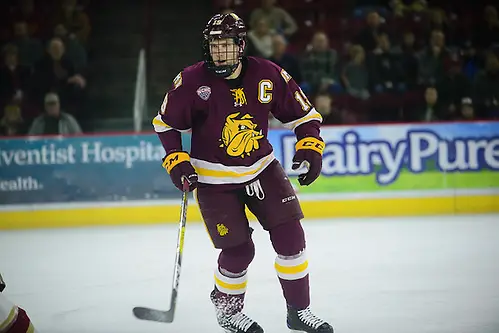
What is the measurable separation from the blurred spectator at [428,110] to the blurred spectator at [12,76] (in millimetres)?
3708

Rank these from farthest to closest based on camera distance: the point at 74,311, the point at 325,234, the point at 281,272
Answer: the point at 325,234, the point at 74,311, the point at 281,272

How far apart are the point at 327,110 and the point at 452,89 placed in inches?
49.6

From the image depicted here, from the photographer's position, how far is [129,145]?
7.26 metres

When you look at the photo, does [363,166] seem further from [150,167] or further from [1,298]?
[1,298]

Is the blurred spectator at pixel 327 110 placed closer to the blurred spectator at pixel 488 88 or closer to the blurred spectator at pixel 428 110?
the blurred spectator at pixel 428 110

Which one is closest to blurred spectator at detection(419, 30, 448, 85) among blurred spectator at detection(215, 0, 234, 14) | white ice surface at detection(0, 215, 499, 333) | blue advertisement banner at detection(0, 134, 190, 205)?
white ice surface at detection(0, 215, 499, 333)

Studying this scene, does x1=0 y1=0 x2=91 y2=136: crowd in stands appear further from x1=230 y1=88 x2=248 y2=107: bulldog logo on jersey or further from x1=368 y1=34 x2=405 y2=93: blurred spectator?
x1=230 y1=88 x2=248 y2=107: bulldog logo on jersey

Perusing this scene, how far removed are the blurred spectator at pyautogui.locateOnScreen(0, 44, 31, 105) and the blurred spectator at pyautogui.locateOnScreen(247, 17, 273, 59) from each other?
2.19 m

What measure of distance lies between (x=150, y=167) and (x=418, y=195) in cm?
227

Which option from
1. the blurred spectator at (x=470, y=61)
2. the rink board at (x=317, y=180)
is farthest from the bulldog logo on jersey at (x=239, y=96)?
the blurred spectator at (x=470, y=61)

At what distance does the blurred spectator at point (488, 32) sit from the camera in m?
8.30

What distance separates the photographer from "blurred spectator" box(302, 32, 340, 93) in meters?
8.07

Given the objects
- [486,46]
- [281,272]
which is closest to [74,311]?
[281,272]

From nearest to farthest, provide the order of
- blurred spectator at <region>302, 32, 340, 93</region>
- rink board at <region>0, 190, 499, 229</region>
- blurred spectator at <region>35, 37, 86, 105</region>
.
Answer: rink board at <region>0, 190, 499, 229</region> → blurred spectator at <region>302, 32, 340, 93</region> → blurred spectator at <region>35, 37, 86, 105</region>
